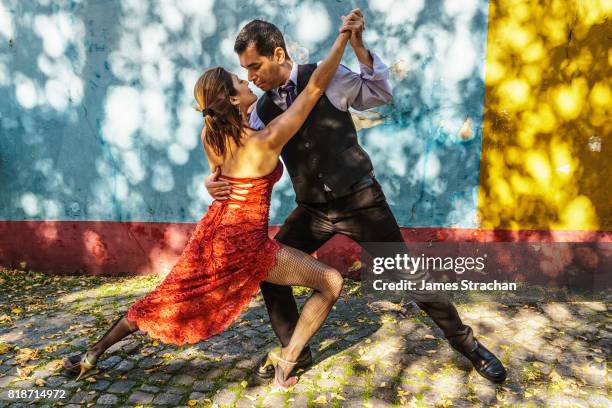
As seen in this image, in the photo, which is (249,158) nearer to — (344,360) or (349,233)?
(349,233)

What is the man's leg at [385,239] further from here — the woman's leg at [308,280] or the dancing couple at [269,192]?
the woman's leg at [308,280]

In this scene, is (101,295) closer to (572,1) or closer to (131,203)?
(131,203)

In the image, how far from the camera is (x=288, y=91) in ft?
10.4

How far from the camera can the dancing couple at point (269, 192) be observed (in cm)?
292

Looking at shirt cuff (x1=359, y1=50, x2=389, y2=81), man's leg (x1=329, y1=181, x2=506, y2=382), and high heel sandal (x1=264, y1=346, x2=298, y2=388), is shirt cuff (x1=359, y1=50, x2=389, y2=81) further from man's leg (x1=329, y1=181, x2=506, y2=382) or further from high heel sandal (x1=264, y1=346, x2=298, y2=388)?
high heel sandal (x1=264, y1=346, x2=298, y2=388)

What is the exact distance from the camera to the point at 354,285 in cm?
555

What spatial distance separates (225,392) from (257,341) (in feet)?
2.70

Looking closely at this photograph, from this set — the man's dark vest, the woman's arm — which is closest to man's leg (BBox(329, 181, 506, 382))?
the man's dark vest

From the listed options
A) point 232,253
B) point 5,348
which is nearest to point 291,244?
point 232,253

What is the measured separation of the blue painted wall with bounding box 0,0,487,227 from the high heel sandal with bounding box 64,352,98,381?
255cm

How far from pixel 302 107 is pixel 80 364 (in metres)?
2.23

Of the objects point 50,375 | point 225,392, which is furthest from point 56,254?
point 225,392

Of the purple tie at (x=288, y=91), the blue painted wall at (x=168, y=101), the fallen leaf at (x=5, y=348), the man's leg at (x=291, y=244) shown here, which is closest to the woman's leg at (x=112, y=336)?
the man's leg at (x=291, y=244)

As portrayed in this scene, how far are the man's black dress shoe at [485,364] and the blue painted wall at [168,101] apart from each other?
2.30m
